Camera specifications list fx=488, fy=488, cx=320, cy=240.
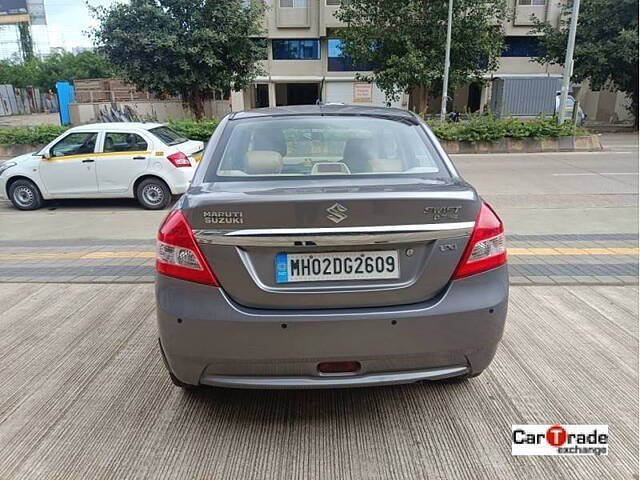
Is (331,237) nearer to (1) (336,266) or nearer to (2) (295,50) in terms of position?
(1) (336,266)

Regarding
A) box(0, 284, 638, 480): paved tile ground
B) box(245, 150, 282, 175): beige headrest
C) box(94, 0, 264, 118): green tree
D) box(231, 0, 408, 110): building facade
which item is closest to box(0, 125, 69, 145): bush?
box(94, 0, 264, 118): green tree

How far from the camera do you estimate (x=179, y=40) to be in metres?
20.0

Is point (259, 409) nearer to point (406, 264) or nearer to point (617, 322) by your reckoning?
point (406, 264)

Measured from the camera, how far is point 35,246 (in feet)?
20.6

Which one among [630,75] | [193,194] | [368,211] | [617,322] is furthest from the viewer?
[630,75]

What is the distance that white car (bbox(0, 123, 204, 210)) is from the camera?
8383mm

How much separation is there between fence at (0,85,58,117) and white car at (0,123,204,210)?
45.6m

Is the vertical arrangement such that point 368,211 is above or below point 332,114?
below

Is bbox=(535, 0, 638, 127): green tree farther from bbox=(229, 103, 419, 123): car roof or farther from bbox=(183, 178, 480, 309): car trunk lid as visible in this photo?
bbox=(183, 178, 480, 309): car trunk lid

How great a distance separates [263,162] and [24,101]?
189 ft

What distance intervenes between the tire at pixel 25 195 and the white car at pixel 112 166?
0.11 metres

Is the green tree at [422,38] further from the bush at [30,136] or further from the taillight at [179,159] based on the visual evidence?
the taillight at [179,159]

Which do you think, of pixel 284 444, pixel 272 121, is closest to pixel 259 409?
pixel 284 444

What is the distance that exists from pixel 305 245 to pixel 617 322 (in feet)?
9.56
